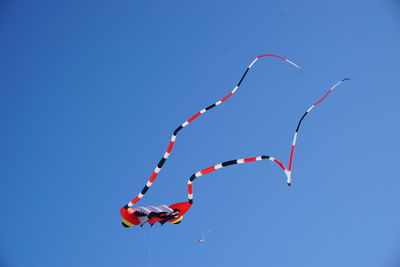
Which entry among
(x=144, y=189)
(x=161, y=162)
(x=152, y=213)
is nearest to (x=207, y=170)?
(x=161, y=162)

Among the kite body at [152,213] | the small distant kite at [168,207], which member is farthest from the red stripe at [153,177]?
the kite body at [152,213]

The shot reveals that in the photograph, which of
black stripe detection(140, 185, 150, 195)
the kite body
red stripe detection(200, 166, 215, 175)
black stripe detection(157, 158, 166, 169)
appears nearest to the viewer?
red stripe detection(200, 166, 215, 175)

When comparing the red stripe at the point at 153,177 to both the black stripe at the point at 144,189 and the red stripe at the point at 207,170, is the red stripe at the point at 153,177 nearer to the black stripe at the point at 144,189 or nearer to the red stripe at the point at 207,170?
the black stripe at the point at 144,189

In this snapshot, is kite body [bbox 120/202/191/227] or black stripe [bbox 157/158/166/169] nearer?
black stripe [bbox 157/158/166/169]

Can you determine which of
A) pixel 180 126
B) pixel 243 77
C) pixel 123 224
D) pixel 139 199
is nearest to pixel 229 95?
pixel 243 77

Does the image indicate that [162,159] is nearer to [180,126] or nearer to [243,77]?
[180,126]

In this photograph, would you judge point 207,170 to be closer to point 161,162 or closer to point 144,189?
point 161,162

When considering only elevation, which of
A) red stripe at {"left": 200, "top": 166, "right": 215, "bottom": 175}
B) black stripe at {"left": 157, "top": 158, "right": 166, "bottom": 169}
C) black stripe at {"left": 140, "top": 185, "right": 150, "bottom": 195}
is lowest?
red stripe at {"left": 200, "top": 166, "right": 215, "bottom": 175}

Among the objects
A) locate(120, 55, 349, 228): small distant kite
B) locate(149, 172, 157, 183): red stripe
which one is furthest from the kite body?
locate(149, 172, 157, 183): red stripe

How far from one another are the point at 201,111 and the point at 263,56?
2324 mm

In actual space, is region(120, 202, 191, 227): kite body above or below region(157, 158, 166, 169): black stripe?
below

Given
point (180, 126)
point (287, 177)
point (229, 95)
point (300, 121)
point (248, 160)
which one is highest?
point (229, 95)

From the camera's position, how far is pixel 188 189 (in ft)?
28.8

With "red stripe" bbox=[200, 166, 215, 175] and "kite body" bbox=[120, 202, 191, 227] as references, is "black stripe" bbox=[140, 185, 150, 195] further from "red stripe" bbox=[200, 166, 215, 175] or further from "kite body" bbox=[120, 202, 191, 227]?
"red stripe" bbox=[200, 166, 215, 175]
